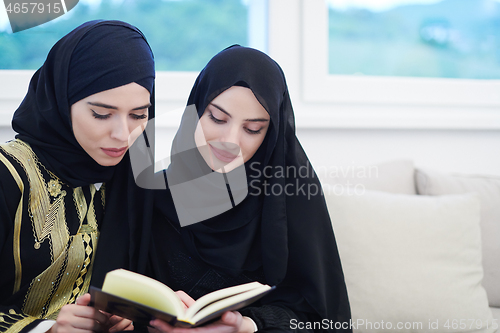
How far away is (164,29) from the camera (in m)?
1.85

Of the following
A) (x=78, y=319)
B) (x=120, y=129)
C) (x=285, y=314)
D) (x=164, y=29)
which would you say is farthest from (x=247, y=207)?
(x=164, y=29)

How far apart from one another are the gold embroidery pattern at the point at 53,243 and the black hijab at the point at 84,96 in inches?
1.3

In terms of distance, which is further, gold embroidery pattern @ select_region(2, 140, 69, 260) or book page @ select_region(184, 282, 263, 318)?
gold embroidery pattern @ select_region(2, 140, 69, 260)

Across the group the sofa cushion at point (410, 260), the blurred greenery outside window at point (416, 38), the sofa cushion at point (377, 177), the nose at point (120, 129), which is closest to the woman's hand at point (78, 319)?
the nose at point (120, 129)

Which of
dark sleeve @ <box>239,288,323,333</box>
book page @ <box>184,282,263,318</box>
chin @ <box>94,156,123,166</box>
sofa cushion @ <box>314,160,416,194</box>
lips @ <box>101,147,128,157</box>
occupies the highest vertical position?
lips @ <box>101,147,128,157</box>

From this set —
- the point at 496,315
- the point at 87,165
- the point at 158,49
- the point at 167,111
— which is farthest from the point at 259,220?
the point at 158,49

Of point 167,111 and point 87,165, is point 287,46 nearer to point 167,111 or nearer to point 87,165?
point 167,111

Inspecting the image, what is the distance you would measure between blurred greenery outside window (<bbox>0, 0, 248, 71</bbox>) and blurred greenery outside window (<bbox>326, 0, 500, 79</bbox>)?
0.51 metres

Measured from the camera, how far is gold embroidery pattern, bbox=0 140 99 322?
3.17 ft

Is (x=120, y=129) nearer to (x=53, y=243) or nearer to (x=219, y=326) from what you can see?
(x=53, y=243)

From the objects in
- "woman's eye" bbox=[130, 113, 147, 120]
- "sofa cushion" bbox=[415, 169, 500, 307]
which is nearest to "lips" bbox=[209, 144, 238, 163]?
"woman's eye" bbox=[130, 113, 147, 120]

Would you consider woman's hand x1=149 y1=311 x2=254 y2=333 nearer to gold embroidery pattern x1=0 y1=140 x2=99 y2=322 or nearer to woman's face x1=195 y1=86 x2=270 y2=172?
gold embroidery pattern x1=0 y1=140 x2=99 y2=322

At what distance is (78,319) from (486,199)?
144 cm

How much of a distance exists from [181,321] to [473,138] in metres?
1.82
